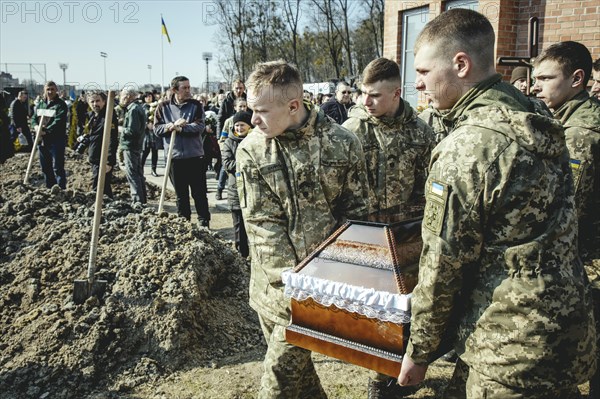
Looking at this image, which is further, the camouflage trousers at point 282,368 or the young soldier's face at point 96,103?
the young soldier's face at point 96,103

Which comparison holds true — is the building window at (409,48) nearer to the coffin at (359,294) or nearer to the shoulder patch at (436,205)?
the coffin at (359,294)

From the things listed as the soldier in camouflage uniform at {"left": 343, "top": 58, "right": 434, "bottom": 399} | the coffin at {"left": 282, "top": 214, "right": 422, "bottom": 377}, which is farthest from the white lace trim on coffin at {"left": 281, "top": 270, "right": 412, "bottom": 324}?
the soldier in camouflage uniform at {"left": 343, "top": 58, "right": 434, "bottom": 399}

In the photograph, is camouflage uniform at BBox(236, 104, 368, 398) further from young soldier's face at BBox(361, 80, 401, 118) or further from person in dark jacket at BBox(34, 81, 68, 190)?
person in dark jacket at BBox(34, 81, 68, 190)

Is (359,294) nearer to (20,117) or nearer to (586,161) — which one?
(586,161)

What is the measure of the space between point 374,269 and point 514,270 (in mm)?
549

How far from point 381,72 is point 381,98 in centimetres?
19

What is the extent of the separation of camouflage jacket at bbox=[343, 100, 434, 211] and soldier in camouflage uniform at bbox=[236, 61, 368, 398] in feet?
3.90

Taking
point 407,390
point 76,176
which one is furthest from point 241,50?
point 407,390

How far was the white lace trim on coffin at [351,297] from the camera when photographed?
6.03ft

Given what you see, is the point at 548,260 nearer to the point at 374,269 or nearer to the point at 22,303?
the point at 374,269

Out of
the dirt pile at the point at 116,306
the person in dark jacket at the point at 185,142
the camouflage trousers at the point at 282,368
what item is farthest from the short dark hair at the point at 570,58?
the person in dark jacket at the point at 185,142

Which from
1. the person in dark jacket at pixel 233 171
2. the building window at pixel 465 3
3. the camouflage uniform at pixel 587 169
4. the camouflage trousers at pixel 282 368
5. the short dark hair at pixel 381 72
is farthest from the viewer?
the building window at pixel 465 3

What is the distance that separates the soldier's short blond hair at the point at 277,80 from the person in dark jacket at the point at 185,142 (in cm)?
441

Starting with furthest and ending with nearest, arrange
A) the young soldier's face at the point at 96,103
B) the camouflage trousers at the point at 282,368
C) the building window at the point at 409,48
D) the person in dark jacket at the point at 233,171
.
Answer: the building window at the point at 409,48 < the young soldier's face at the point at 96,103 < the person in dark jacket at the point at 233,171 < the camouflage trousers at the point at 282,368
